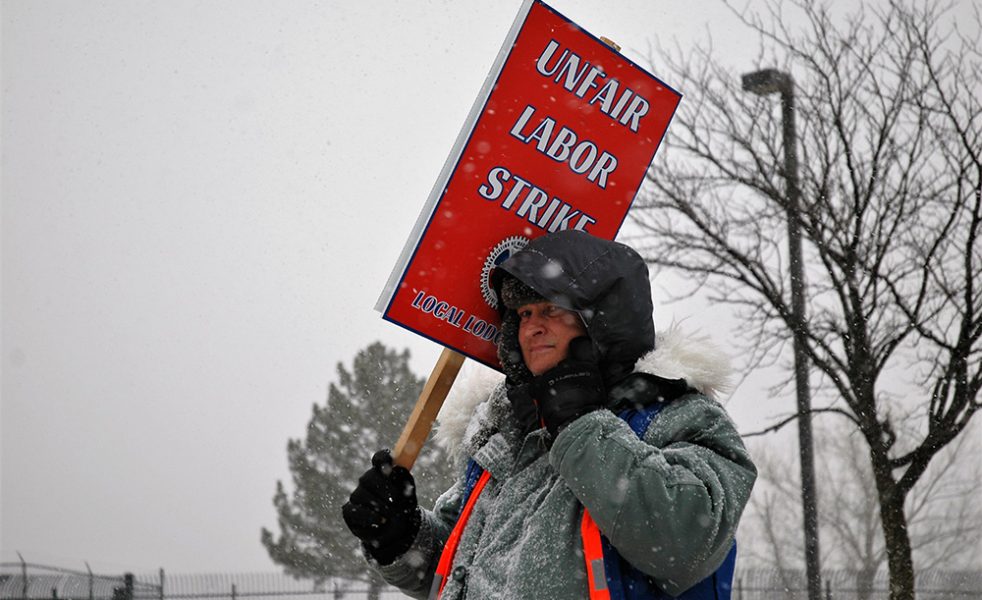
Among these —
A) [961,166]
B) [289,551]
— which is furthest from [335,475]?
[961,166]

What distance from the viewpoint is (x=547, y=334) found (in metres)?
2.64

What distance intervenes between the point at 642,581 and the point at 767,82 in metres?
5.04

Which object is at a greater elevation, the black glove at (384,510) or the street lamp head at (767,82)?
the street lamp head at (767,82)

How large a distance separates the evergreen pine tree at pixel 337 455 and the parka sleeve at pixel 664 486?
19.1m

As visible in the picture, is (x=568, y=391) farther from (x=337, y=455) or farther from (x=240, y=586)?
(x=337, y=455)

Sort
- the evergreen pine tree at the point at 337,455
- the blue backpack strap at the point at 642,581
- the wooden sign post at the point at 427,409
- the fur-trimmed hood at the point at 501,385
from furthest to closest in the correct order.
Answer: the evergreen pine tree at the point at 337,455 < the wooden sign post at the point at 427,409 < the fur-trimmed hood at the point at 501,385 < the blue backpack strap at the point at 642,581

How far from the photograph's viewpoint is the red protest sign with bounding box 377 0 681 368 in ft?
10.1

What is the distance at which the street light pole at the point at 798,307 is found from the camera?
20.9ft

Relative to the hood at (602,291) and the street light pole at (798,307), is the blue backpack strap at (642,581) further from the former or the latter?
the street light pole at (798,307)

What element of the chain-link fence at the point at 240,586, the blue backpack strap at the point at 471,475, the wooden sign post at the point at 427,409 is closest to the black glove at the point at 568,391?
the blue backpack strap at the point at 471,475

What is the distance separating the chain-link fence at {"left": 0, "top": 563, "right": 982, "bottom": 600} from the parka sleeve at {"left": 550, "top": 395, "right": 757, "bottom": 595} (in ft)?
29.3

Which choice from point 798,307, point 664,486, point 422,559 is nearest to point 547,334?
point 664,486

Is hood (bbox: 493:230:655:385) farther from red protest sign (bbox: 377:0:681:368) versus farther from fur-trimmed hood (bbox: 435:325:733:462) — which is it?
red protest sign (bbox: 377:0:681:368)

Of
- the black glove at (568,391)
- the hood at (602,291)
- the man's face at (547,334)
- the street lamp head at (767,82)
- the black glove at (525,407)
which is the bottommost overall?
the black glove at (525,407)
